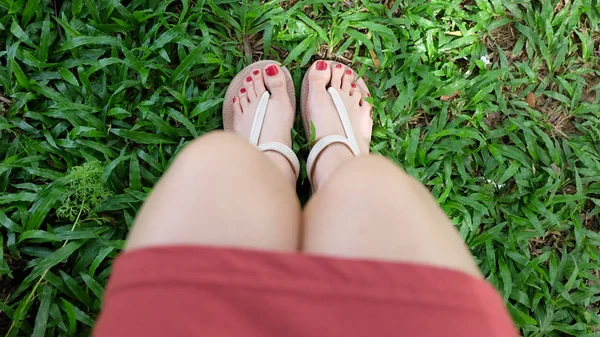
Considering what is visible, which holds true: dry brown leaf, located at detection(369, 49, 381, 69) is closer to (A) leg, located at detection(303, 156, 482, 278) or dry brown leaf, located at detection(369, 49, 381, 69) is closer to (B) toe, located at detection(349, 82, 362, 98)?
(B) toe, located at detection(349, 82, 362, 98)

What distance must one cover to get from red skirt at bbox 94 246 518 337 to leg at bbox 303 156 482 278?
0.18 ft

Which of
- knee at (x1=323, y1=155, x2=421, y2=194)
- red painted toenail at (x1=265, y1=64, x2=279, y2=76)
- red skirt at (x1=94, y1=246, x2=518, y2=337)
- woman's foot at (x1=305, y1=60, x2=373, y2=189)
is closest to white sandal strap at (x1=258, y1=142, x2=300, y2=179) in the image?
woman's foot at (x1=305, y1=60, x2=373, y2=189)

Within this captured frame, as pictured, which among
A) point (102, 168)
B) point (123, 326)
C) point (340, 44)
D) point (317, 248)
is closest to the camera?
point (123, 326)

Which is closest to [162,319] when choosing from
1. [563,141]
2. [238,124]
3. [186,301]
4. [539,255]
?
[186,301]

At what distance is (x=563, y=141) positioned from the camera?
69.1 inches

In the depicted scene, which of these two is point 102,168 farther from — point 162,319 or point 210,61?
point 162,319

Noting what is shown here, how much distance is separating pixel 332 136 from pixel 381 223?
0.76m

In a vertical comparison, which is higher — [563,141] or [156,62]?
[156,62]

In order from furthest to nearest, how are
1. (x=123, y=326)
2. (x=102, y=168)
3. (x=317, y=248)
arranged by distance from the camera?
(x=102, y=168), (x=317, y=248), (x=123, y=326)

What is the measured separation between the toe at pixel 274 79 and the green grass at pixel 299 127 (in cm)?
8

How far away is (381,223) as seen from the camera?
2.82 feet

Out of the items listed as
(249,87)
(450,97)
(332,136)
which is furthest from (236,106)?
(450,97)

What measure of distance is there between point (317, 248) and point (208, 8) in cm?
110

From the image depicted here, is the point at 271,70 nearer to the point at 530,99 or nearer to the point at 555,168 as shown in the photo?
the point at 530,99
